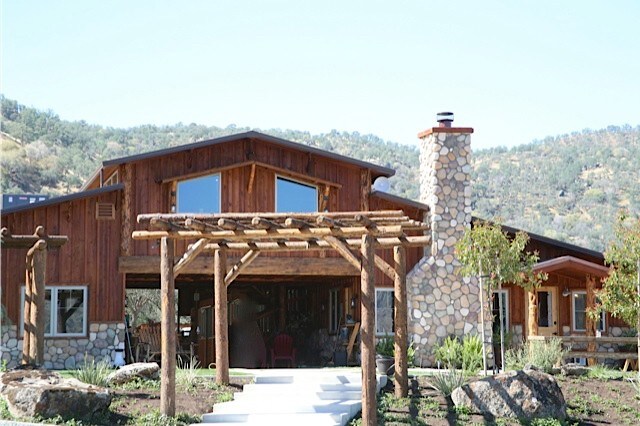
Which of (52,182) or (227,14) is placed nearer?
(227,14)

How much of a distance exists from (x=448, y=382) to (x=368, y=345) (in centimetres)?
325

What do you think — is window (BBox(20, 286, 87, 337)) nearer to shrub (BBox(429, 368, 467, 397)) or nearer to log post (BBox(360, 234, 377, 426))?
shrub (BBox(429, 368, 467, 397))

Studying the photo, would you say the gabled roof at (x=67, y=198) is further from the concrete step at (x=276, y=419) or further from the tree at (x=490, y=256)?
the concrete step at (x=276, y=419)

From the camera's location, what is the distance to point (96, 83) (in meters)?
58.8

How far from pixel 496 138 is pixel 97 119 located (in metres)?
29.3

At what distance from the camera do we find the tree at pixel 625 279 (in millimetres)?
18688

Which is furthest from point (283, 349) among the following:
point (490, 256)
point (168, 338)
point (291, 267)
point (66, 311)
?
point (168, 338)

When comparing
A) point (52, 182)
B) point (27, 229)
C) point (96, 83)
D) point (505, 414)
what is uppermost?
point (96, 83)

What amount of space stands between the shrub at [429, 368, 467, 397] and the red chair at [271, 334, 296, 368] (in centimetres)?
1014

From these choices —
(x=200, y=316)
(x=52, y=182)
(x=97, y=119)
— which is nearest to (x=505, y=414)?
(x=200, y=316)

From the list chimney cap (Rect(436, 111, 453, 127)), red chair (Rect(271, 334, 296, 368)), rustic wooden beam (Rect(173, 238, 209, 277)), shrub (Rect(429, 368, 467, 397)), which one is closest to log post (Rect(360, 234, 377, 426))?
rustic wooden beam (Rect(173, 238, 209, 277))

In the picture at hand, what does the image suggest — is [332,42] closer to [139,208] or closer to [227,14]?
[227,14]

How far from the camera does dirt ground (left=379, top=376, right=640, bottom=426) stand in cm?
1514

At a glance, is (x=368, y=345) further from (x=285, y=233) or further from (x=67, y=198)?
(x=67, y=198)
